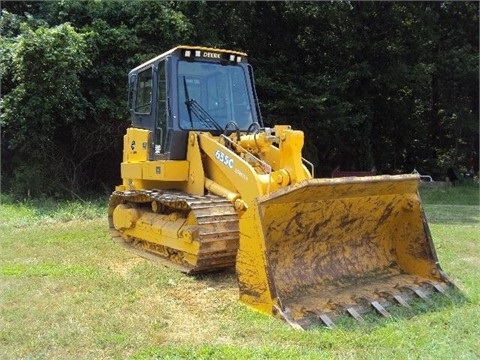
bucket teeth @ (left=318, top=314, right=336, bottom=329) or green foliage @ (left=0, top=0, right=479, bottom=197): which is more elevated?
green foliage @ (left=0, top=0, right=479, bottom=197)

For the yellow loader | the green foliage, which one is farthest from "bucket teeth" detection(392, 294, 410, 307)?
the green foliage

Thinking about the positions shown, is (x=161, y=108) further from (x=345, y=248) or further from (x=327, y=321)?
(x=327, y=321)

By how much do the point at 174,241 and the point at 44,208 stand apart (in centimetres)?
712

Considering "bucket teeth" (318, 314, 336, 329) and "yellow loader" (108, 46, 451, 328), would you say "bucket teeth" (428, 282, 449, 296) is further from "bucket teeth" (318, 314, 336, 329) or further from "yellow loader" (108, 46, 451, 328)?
"bucket teeth" (318, 314, 336, 329)

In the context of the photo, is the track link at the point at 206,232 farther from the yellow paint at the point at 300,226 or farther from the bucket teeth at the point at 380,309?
the bucket teeth at the point at 380,309

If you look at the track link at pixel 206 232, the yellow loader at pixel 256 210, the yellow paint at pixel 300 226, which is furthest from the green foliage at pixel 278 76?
the yellow paint at pixel 300 226

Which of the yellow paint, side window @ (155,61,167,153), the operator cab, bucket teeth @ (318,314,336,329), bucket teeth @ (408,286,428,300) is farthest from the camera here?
side window @ (155,61,167,153)

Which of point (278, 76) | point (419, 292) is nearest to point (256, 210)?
point (419, 292)

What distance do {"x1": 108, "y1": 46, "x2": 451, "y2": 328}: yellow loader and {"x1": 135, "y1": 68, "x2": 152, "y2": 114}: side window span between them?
0.10 feet

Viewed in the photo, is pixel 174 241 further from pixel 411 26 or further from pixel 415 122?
A: pixel 415 122

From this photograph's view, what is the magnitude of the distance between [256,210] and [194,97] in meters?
2.64

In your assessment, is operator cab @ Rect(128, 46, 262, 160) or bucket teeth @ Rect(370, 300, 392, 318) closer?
bucket teeth @ Rect(370, 300, 392, 318)

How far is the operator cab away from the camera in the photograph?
723 cm

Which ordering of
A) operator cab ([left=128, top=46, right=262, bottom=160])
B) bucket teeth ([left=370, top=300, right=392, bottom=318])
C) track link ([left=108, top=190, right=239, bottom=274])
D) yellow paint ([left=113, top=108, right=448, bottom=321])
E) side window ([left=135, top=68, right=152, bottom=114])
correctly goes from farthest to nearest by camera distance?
side window ([left=135, top=68, right=152, bottom=114]) < operator cab ([left=128, top=46, right=262, bottom=160]) < track link ([left=108, top=190, right=239, bottom=274]) < yellow paint ([left=113, top=108, right=448, bottom=321]) < bucket teeth ([left=370, top=300, right=392, bottom=318])
